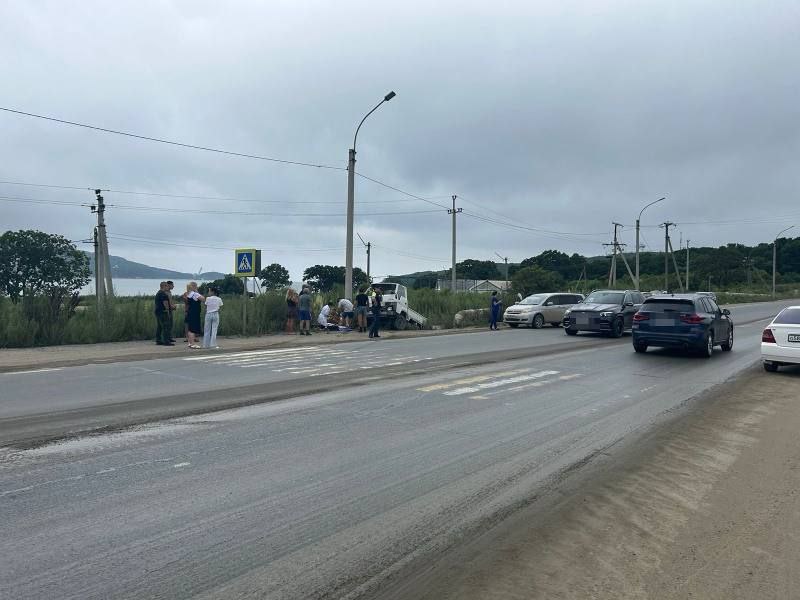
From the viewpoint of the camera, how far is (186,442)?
681 centimetres

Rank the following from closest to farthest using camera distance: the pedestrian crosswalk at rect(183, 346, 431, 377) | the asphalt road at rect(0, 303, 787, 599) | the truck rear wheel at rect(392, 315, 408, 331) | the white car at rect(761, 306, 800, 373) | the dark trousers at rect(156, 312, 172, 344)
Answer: the asphalt road at rect(0, 303, 787, 599) → the white car at rect(761, 306, 800, 373) → the pedestrian crosswalk at rect(183, 346, 431, 377) → the dark trousers at rect(156, 312, 172, 344) → the truck rear wheel at rect(392, 315, 408, 331)

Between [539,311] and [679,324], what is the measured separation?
12.2 meters

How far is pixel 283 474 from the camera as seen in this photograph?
5.75 m

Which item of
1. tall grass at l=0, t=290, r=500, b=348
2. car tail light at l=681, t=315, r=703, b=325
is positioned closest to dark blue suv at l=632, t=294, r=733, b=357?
car tail light at l=681, t=315, r=703, b=325

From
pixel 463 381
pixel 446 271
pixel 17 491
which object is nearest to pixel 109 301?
pixel 463 381

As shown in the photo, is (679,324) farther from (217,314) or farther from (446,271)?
(446,271)

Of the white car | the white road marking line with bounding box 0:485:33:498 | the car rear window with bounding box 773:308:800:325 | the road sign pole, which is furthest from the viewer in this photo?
→ the road sign pole

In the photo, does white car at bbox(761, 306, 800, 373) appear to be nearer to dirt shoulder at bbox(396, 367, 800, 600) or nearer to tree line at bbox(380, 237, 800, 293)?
dirt shoulder at bbox(396, 367, 800, 600)

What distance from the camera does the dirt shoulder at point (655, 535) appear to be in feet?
12.2

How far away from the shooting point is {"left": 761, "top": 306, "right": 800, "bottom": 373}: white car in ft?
41.7

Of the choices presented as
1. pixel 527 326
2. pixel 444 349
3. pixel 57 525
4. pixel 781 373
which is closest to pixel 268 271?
pixel 527 326

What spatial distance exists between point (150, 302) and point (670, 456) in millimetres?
18586

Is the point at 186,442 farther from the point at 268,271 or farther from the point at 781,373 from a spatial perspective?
the point at 268,271

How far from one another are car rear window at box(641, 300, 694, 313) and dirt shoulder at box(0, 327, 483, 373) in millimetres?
9255
